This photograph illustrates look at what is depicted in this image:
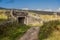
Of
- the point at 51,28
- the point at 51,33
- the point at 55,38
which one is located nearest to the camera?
the point at 55,38

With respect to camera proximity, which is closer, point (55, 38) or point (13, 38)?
point (55, 38)

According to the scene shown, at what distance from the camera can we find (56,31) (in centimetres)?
2062

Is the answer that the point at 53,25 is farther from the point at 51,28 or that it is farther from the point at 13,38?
the point at 13,38

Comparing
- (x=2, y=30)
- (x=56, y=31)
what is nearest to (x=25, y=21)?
(x=2, y=30)

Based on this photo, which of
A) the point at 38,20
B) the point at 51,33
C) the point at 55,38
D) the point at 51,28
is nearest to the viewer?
the point at 55,38

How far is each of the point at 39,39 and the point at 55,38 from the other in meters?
1.76

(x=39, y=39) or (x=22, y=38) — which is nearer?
(x=39, y=39)

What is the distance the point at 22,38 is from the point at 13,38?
3.17 feet

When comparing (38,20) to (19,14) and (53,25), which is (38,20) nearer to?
(19,14)

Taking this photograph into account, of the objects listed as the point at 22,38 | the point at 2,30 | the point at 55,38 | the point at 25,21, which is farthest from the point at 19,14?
the point at 55,38

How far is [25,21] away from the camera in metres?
43.2

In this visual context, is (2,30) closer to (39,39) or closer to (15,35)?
(15,35)

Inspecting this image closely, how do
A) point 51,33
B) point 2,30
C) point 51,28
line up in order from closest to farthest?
point 51,33 → point 51,28 → point 2,30

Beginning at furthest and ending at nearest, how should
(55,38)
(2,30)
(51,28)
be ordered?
(2,30), (51,28), (55,38)
